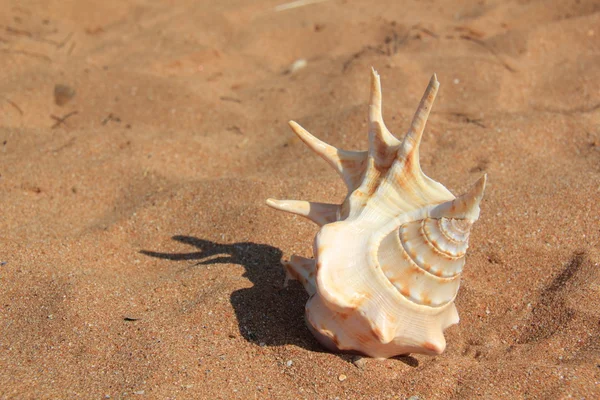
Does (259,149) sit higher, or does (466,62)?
(466,62)

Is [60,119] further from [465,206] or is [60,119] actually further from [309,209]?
[465,206]

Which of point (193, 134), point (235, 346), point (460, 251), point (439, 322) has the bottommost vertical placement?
point (193, 134)

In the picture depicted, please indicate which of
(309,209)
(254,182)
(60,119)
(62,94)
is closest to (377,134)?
(309,209)

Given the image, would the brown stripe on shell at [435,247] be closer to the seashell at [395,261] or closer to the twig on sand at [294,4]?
the seashell at [395,261]

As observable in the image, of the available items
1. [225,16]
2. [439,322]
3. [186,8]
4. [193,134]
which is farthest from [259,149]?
[186,8]

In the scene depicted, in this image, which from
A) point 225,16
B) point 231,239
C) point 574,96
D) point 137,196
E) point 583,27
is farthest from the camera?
point 225,16

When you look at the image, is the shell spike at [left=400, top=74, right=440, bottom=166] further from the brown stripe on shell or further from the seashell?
the brown stripe on shell

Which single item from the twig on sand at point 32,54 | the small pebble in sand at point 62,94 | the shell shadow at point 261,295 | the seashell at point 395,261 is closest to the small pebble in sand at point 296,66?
the small pebble in sand at point 62,94

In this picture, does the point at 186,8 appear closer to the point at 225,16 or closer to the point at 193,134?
the point at 225,16

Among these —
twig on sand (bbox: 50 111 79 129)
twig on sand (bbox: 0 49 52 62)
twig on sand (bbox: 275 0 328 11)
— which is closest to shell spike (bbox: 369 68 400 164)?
twig on sand (bbox: 50 111 79 129)
